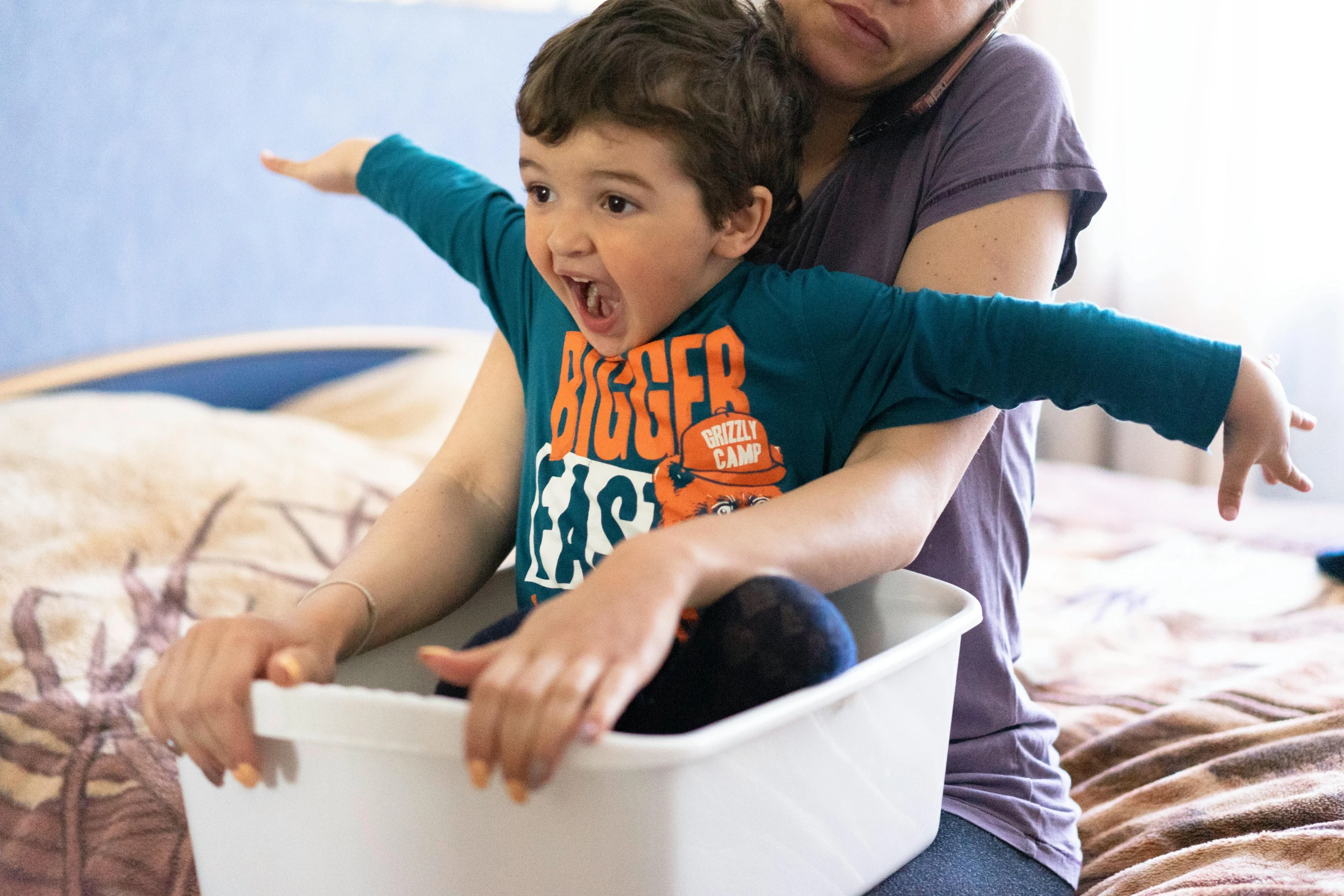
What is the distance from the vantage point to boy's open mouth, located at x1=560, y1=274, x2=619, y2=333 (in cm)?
80

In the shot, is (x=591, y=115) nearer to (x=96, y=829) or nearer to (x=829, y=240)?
(x=829, y=240)

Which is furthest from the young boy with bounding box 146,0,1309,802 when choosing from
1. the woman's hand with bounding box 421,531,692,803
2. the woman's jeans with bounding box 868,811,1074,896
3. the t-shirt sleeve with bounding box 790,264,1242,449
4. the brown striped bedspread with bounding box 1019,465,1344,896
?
the brown striped bedspread with bounding box 1019,465,1344,896

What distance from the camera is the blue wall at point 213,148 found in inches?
73.5

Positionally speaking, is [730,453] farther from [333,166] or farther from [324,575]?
[324,575]

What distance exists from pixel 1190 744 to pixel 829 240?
0.63 m

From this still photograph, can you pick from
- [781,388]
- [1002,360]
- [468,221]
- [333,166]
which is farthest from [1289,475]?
[333,166]

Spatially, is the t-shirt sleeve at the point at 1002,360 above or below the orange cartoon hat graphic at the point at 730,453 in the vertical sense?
above

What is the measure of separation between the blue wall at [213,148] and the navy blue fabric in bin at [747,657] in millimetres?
1669

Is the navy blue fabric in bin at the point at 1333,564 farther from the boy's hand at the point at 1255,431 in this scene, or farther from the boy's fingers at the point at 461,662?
the boy's fingers at the point at 461,662

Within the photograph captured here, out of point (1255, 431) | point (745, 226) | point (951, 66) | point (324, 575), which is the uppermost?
point (951, 66)

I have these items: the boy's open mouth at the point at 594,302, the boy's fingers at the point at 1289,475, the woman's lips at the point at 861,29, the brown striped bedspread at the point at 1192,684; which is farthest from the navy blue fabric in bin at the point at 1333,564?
the boy's open mouth at the point at 594,302

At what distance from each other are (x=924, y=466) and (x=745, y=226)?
226 mm

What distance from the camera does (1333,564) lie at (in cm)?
164

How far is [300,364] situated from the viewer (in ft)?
7.04
